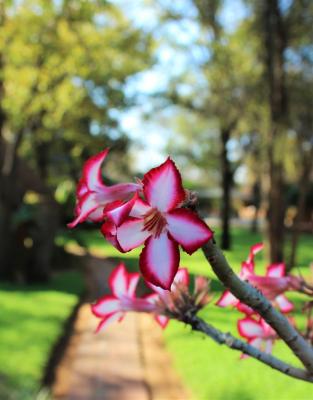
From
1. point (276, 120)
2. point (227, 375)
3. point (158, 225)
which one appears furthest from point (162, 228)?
point (276, 120)

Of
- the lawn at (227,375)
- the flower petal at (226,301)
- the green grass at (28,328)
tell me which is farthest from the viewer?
the green grass at (28,328)

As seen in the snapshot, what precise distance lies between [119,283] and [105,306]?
5cm

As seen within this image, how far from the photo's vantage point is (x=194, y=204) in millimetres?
647

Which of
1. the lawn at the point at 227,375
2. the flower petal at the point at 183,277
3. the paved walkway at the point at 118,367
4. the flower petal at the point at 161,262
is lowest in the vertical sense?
the paved walkway at the point at 118,367

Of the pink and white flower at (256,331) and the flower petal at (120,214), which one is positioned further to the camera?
the pink and white flower at (256,331)

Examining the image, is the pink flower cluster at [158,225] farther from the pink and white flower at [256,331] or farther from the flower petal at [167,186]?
the pink and white flower at [256,331]

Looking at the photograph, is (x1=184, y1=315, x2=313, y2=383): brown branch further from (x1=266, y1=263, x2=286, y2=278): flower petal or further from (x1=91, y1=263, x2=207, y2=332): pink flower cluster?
(x1=266, y1=263, x2=286, y2=278): flower petal

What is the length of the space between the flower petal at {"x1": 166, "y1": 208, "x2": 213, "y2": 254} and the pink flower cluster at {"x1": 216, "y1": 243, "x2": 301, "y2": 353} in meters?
0.30

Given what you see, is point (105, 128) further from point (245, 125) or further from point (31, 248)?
point (31, 248)

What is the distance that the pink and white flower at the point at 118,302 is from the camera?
1.11 meters

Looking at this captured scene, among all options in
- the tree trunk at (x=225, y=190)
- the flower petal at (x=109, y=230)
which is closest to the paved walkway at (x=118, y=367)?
the flower petal at (x=109, y=230)

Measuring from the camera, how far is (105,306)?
1.13 m

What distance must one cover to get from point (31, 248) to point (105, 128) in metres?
9.69

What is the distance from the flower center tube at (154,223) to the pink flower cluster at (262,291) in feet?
0.93
